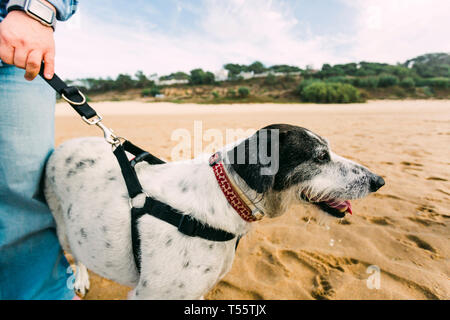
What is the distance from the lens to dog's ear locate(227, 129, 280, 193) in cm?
160

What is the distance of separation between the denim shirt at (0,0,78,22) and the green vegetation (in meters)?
30.8

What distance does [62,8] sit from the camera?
1461 mm

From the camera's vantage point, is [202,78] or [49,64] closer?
[49,64]

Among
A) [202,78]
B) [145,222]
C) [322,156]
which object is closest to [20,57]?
[145,222]

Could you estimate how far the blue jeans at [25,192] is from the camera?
4.98 ft

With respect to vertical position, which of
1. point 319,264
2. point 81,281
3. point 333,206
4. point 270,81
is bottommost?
point 81,281

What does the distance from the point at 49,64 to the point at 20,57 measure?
14 cm

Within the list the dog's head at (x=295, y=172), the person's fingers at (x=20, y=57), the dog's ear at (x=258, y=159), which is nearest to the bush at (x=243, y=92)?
the dog's head at (x=295, y=172)

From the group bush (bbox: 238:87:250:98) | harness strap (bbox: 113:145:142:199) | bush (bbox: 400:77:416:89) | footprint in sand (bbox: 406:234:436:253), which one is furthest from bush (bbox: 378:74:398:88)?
harness strap (bbox: 113:145:142:199)

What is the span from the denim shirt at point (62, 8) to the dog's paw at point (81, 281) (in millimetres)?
2123

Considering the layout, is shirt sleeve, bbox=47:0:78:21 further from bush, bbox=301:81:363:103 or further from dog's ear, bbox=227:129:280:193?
bush, bbox=301:81:363:103

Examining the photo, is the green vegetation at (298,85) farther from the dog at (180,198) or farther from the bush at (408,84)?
the dog at (180,198)

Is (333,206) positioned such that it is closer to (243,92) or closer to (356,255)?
→ (356,255)
